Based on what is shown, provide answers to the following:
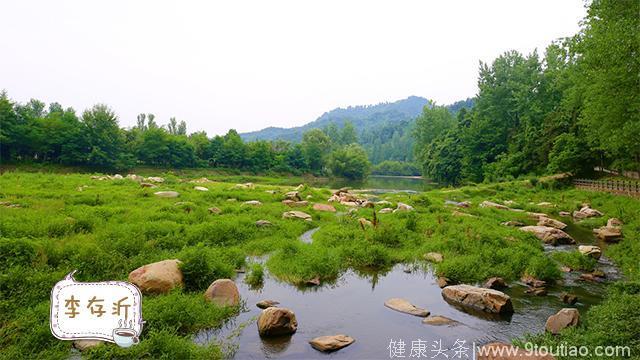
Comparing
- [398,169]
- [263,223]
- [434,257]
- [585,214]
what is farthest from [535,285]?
[398,169]

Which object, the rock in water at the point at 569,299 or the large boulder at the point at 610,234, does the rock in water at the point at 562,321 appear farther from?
the large boulder at the point at 610,234

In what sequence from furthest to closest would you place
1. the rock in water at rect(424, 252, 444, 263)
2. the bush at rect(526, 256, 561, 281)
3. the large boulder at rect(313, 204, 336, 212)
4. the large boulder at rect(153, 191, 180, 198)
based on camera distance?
1. the large boulder at rect(313, 204, 336, 212)
2. the large boulder at rect(153, 191, 180, 198)
3. the rock in water at rect(424, 252, 444, 263)
4. the bush at rect(526, 256, 561, 281)

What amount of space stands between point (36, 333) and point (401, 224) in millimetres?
14492

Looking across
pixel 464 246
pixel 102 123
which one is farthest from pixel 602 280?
pixel 102 123

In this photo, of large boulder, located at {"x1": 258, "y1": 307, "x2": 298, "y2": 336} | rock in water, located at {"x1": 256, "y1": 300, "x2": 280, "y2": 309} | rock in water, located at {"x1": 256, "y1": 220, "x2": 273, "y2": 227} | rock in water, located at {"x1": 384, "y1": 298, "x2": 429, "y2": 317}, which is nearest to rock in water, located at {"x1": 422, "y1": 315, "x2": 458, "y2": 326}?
rock in water, located at {"x1": 384, "y1": 298, "x2": 429, "y2": 317}

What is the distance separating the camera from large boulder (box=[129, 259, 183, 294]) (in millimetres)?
9016

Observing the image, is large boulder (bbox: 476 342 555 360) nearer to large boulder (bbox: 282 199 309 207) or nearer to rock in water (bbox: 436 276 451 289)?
rock in water (bbox: 436 276 451 289)

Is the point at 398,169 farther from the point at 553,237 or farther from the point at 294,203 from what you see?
the point at 553,237

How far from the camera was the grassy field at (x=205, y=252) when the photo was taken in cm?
705

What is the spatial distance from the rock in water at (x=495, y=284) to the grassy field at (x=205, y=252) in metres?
0.53

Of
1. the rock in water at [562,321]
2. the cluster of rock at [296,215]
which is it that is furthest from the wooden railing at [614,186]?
the rock in water at [562,321]

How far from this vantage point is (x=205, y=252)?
10812 millimetres

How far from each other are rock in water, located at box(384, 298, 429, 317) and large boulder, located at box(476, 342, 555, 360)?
7.24 feet

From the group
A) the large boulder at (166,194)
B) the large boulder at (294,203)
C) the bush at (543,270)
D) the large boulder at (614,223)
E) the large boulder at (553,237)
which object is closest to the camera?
the bush at (543,270)
